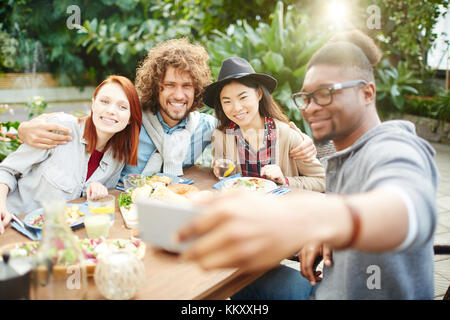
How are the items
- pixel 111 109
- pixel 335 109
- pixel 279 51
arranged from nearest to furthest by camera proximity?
pixel 335 109 → pixel 111 109 → pixel 279 51

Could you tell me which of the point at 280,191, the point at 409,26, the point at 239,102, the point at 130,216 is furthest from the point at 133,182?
the point at 409,26

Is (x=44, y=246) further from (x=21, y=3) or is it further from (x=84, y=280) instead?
(x=21, y=3)

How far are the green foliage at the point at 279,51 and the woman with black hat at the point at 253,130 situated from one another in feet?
8.22

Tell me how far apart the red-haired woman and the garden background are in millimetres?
632

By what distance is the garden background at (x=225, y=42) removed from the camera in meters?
5.69

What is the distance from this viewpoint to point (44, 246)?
1069 millimetres

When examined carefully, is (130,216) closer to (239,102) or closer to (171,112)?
(171,112)

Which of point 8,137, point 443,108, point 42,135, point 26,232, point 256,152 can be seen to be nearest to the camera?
point 26,232

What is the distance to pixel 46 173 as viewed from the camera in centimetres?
212

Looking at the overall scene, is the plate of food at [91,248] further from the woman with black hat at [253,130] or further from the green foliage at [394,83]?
the green foliage at [394,83]

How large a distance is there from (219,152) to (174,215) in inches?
86.1

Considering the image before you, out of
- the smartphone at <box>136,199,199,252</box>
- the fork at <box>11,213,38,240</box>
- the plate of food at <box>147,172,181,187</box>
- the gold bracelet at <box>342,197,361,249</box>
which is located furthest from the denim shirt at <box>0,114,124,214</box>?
the gold bracelet at <box>342,197,361,249</box>

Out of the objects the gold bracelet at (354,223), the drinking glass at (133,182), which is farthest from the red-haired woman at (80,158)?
the gold bracelet at (354,223)

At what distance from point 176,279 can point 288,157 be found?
166 cm
